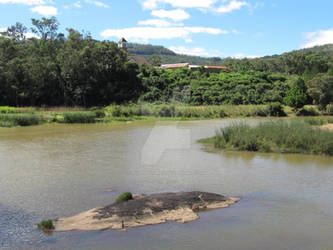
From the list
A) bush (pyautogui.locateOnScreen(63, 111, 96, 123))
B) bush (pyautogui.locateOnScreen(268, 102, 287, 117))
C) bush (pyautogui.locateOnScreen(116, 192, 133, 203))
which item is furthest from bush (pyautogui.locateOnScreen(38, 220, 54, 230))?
bush (pyautogui.locateOnScreen(268, 102, 287, 117))

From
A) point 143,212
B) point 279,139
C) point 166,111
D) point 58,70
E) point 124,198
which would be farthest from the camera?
point 58,70

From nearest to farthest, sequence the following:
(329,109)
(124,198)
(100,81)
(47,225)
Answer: (47,225) < (124,198) < (329,109) < (100,81)

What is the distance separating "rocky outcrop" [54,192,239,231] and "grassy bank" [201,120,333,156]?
6.74 metres

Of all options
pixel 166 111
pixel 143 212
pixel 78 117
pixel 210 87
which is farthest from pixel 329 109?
pixel 143 212

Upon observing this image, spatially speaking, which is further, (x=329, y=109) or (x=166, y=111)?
(x=329, y=109)

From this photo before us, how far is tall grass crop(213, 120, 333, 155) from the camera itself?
13570mm

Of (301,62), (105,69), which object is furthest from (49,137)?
(301,62)

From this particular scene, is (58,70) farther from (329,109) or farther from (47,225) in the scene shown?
(47,225)

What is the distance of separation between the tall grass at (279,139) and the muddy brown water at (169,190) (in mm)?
551

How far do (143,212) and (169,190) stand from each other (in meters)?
2.19

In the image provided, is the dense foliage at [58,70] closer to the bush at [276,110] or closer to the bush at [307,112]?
the bush at [276,110]

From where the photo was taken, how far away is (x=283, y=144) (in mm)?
14102

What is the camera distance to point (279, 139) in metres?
14.3

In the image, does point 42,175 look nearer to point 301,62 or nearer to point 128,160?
point 128,160
